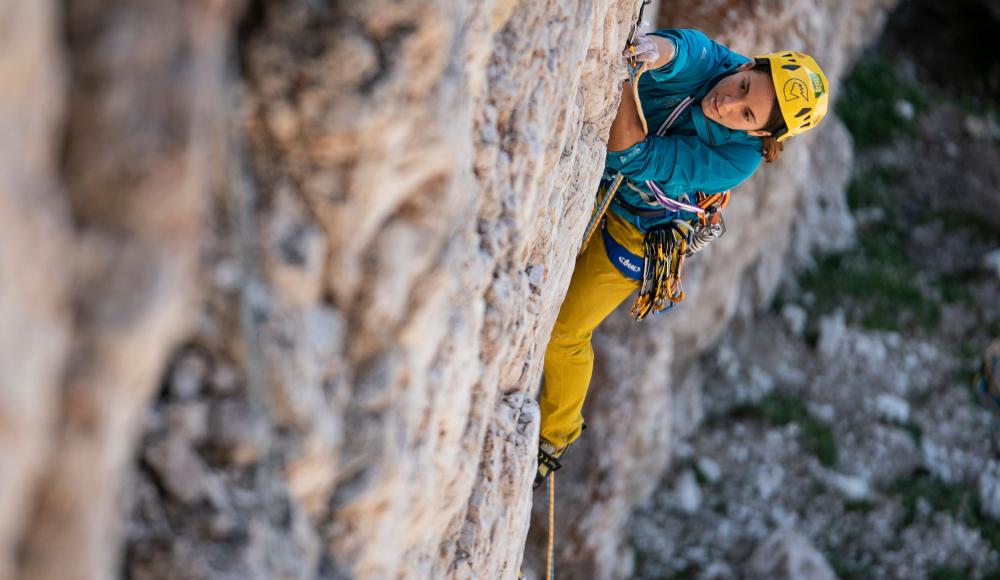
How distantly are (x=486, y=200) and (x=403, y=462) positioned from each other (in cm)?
53

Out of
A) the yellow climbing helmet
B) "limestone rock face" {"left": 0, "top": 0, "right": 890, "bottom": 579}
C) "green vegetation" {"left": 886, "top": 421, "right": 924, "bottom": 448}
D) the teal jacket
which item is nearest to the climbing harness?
the teal jacket

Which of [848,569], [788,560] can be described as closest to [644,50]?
[788,560]

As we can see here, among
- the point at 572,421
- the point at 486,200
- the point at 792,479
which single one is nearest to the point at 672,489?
the point at 792,479

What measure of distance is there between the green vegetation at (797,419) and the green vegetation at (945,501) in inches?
18.8

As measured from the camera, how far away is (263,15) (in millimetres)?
1178

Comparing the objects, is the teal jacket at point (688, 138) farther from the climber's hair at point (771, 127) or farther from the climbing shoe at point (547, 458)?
the climbing shoe at point (547, 458)

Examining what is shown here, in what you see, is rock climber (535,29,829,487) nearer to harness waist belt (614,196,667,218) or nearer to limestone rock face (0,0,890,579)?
harness waist belt (614,196,667,218)

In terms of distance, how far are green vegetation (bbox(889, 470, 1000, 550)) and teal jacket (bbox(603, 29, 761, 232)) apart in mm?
4200

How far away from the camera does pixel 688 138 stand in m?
2.77

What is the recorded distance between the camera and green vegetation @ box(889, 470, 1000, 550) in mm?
6152

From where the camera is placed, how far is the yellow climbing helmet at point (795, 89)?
265 centimetres

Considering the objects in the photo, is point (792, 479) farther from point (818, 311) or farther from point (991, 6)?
point (991, 6)

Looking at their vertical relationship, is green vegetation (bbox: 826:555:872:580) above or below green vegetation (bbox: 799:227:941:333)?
below

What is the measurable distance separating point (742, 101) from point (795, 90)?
149mm
